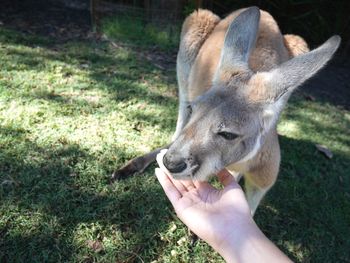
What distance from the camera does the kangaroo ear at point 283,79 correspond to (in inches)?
77.6

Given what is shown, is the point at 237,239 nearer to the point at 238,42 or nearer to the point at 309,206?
the point at 238,42

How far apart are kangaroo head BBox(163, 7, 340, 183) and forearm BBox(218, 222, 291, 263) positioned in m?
0.34

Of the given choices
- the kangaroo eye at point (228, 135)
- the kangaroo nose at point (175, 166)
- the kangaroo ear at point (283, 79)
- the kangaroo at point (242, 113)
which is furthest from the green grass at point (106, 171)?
the kangaroo ear at point (283, 79)

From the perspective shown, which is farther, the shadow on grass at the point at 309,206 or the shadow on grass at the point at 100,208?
the shadow on grass at the point at 309,206

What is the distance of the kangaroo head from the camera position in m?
1.96

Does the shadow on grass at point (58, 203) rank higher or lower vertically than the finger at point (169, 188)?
lower

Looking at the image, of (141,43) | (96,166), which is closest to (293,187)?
(96,166)

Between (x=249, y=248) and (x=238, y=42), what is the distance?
1236mm

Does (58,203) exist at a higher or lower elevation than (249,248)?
lower

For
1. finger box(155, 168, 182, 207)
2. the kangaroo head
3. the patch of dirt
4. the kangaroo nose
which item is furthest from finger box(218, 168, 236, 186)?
the patch of dirt

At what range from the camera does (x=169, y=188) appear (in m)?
2.22

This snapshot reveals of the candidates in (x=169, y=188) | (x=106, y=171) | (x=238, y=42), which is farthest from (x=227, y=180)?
(x=106, y=171)

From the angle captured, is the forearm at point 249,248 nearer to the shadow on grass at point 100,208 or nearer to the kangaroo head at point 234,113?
the kangaroo head at point 234,113

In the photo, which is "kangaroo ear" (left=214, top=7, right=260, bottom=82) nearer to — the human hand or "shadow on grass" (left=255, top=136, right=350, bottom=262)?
the human hand
